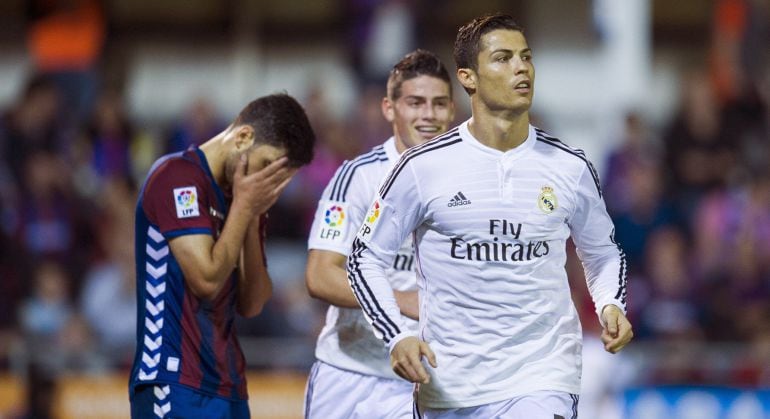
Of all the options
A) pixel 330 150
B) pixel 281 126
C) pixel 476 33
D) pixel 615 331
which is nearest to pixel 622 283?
pixel 615 331

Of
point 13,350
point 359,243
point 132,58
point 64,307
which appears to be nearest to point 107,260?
point 64,307

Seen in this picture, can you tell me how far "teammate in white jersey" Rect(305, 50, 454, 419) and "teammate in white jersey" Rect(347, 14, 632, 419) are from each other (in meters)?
0.88

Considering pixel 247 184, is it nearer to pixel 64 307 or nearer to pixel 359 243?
pixel 359 243

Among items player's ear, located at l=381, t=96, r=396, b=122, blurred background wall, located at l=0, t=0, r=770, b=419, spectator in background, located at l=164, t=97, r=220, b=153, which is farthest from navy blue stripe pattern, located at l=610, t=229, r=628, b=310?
spectator in background, located at l=164, t=97, r=220, b=153

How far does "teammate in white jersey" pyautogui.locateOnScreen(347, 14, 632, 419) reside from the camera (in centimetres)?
529

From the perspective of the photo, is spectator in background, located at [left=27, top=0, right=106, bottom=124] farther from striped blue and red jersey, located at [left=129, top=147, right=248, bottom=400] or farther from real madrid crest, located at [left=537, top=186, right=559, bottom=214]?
real madrid crest, located at [left=537, top=186, right=559, bottom=214]

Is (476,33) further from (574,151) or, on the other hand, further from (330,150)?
(330,150)

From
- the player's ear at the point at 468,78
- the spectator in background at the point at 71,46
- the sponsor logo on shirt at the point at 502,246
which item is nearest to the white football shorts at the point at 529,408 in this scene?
the sponsor logo on shirt at the point at 502,246

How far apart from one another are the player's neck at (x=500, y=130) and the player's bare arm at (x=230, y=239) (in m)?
1.06

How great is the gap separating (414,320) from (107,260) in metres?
6.27

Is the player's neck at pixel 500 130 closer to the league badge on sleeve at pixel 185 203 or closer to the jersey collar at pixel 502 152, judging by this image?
the jersey collar at pixel 502 152

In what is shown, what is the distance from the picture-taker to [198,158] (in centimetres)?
604

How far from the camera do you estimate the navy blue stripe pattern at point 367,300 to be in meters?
5.23

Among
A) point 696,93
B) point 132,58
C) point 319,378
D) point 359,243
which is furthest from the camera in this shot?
point 132,58
